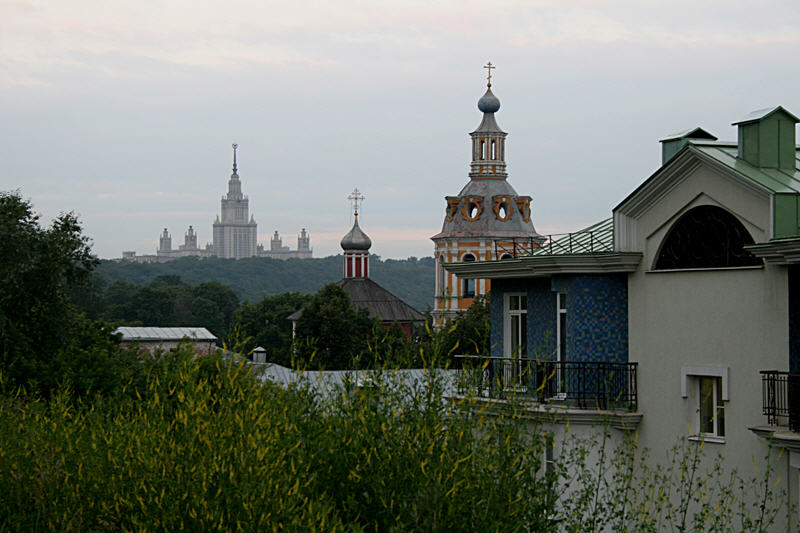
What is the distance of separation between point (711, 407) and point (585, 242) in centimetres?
473

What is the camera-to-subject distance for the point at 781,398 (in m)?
15.9

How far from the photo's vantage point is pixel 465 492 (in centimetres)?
977

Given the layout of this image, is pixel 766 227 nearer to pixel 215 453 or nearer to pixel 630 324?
pixel 630 324

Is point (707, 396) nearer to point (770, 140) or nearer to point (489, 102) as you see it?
point (770, 140)

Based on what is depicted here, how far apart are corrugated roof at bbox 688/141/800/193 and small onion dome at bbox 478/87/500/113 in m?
80.1

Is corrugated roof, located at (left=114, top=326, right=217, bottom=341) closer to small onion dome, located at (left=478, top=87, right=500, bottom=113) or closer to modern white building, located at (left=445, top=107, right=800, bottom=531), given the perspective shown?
small onion dome, located at (left=478, top=87, right=500, bottom=113)

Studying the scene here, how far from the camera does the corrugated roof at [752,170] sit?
1648 centimetres

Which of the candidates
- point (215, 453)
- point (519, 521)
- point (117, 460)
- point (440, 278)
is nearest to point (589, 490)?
point (519, 521)

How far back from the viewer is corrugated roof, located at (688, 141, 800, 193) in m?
16.5

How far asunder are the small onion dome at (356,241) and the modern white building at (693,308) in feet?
304

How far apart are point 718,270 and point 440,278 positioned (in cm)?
7917

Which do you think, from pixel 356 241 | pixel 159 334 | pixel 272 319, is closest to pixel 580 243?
pixel 159 334

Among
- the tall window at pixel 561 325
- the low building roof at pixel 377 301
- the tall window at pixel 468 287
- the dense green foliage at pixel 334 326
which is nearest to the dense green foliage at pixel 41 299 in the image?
the tall window at pixel 561 325

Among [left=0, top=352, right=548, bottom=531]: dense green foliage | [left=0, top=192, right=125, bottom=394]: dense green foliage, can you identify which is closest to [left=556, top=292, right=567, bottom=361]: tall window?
[left=0, top=352, right=548, bottom=531]: dense green foliage
